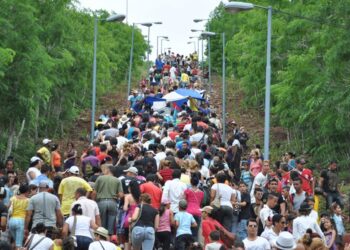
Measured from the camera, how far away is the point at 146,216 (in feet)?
66.4

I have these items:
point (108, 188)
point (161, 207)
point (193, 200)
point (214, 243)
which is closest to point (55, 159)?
point (108, 188)

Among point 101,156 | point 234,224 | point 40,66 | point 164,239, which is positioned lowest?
point 234,224

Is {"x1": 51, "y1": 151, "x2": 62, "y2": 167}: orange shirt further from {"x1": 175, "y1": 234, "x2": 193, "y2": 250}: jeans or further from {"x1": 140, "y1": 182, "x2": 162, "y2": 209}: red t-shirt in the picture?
{"x1": 175, "y1": 234, "x2": 193, "y2": 250}: jeans

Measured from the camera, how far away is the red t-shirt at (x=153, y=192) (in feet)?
72.1

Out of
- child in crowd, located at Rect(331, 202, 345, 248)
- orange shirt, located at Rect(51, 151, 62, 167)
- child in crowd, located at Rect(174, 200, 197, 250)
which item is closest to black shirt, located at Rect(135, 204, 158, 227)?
child in crowd, located at Rect(174, 200, 197, 250)

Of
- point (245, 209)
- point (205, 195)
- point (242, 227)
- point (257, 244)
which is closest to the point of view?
point (257, 244)

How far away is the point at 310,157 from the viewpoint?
4459cm

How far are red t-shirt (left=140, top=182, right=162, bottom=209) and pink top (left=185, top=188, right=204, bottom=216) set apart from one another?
22.7 inches

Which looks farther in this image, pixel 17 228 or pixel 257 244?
pixel 17 228

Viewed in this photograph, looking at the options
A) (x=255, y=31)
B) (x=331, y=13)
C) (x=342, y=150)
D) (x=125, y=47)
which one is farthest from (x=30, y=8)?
(x=125, y=47)

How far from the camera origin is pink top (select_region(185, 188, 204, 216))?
2198 cm

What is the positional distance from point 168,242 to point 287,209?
10.1 ft

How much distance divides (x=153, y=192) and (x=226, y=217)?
5.76 ft

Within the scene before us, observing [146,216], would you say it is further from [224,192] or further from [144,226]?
[224,192]
